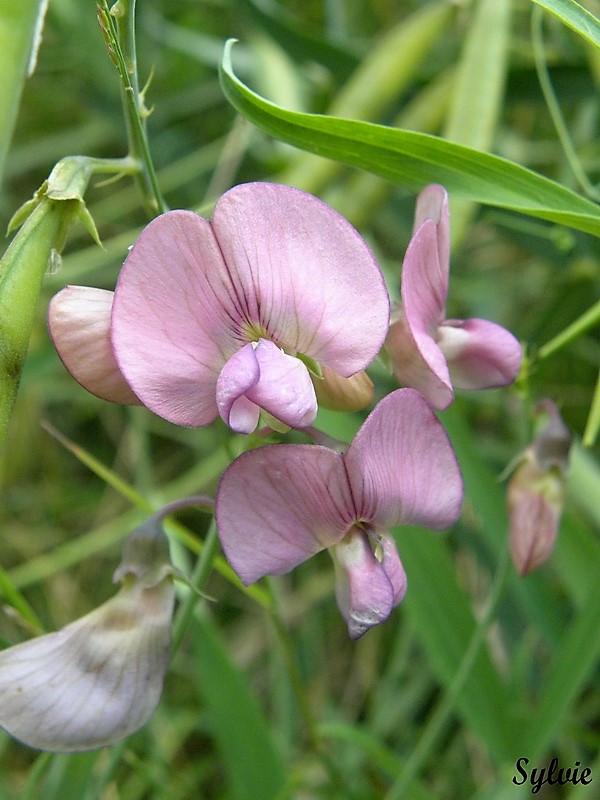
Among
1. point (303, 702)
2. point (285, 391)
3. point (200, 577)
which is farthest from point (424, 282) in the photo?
point (303, 702)

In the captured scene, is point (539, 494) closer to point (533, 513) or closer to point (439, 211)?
point (533, 513)

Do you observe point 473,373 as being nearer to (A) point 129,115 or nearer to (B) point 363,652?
(A) point 129,115

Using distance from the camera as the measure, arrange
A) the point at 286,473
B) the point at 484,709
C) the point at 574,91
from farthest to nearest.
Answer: the point at 574,91 < the point at 484,709 < the point at 286,473

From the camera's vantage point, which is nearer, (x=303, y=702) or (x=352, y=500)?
(x=352, y=500)

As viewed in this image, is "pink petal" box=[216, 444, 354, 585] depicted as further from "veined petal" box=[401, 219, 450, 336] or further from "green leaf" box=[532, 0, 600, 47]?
"green leaf" box=[532, 0, 600, 47]

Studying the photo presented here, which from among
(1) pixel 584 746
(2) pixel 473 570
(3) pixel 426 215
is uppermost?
(3) pixel 426 215

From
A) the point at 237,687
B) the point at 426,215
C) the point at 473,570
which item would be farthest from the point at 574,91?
the point at 237,687

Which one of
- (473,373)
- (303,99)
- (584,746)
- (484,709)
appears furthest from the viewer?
(303,99)
